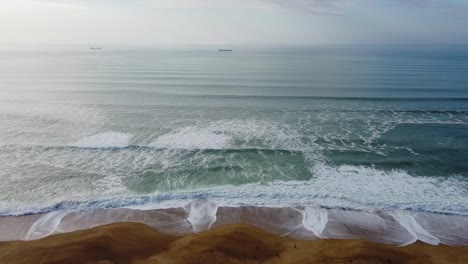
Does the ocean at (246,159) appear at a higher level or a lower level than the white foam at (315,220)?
higher

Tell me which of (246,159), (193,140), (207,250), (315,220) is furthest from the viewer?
(193,140)

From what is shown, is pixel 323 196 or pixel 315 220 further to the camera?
pixel 323 196

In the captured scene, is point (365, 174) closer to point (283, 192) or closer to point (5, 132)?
point (283, 192)

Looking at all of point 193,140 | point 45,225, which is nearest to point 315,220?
point 193,140

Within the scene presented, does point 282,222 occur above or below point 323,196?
below

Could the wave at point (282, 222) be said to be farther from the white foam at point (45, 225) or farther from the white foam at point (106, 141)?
Answer: the white foam at point (106, 141)

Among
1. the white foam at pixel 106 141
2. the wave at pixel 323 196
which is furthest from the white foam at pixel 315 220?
the white foam at pixel 106 141

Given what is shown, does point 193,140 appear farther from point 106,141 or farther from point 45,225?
point 45,225

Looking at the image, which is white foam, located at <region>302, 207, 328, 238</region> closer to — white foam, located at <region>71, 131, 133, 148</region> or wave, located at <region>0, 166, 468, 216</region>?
wave, located at <region>0, 166, 468, 216</region>
